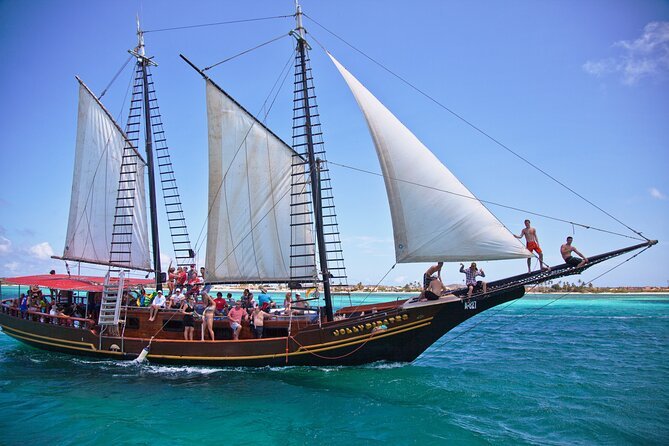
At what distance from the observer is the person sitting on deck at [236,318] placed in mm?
17141

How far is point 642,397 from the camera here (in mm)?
13703

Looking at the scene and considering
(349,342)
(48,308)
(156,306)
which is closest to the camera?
(349,342)

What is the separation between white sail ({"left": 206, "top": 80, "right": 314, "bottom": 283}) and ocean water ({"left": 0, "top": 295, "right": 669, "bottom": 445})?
16.0 feet

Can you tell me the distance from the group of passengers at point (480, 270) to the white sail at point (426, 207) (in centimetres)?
90

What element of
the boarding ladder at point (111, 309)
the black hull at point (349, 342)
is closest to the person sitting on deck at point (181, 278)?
the boarding ladder at point (111, 309)

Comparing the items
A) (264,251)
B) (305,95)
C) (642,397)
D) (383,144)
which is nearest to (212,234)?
(264,251)

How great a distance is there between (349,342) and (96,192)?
58.3 feet

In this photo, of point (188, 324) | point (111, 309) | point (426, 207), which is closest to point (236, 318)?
point (188, 324)

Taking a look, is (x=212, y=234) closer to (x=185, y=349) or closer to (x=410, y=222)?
(x=185, y=349)

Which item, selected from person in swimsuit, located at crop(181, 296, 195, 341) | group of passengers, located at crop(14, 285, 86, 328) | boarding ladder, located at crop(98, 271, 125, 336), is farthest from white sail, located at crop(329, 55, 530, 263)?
group of passengers, located at crop(14, 285, 86, 328)

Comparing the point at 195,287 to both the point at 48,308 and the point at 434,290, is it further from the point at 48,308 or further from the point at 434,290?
the point at 434,290

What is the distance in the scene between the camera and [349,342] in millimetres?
16281

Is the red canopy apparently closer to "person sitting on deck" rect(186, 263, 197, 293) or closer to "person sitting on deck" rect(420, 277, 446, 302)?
"person sitting on deck" rect(186, 263, 197, 293)

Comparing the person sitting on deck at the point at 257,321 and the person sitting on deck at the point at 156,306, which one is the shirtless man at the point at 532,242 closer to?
the person sitting on deck at the point at 257,321
